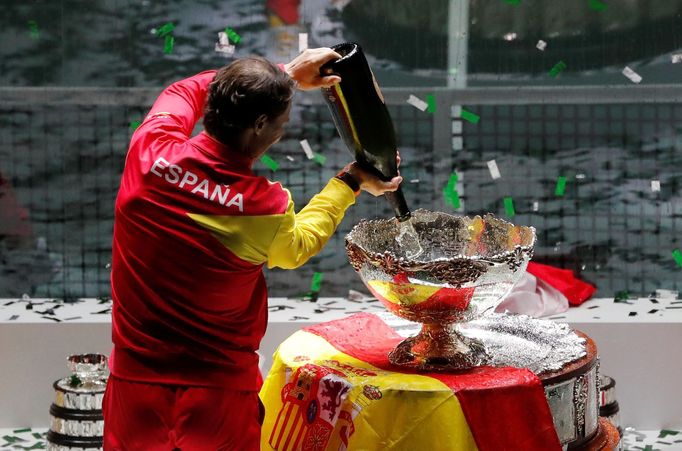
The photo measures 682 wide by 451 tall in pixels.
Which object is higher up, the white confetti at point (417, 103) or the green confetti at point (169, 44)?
the green confetti at point (169, 44)

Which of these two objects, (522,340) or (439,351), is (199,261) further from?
(522,340)

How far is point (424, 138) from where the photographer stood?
165 inches

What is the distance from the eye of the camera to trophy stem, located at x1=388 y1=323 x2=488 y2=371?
7.58 ft

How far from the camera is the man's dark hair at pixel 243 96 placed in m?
2.03

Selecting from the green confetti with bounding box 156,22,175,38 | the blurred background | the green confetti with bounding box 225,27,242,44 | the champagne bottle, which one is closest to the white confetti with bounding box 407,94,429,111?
the blurred background

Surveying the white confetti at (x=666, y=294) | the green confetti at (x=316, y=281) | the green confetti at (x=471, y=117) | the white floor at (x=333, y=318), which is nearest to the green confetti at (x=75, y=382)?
the white floor at (x=333, y=318)

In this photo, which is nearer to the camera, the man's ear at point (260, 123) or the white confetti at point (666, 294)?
the man's ear at point (260, 123)

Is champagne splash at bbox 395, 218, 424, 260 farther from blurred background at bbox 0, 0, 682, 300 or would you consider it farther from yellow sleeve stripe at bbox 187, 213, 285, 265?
blurred background at bbox 0, 0, 682, 300

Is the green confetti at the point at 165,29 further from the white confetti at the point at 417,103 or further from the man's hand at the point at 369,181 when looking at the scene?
the man's hand at the point at 369,181

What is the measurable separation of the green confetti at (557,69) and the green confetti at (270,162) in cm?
114

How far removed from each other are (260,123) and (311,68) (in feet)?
0.83

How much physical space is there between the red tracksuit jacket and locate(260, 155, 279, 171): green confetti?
207 cm

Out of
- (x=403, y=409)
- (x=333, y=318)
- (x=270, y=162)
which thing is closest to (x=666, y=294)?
(x=333, y=318)

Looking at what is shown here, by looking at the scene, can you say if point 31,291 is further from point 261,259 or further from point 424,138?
point 261,259
